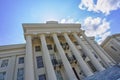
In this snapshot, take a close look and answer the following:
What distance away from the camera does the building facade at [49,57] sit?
19.4 m

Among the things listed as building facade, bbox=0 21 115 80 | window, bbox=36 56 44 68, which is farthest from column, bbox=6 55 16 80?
window, bbox=36 56 44 68

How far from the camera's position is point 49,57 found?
19.6 meters

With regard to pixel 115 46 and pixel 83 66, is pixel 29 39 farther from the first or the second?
pixel 115 46

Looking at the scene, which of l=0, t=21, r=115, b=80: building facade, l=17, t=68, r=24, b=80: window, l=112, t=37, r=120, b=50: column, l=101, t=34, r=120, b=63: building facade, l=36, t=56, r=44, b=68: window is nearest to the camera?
l=0, t=21, r=115, b=80: building facade

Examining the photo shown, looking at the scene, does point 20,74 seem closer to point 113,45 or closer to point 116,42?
point 116,42

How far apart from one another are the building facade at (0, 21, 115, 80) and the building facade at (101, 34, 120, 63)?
1174cm

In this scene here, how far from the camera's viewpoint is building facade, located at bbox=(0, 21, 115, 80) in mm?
19381

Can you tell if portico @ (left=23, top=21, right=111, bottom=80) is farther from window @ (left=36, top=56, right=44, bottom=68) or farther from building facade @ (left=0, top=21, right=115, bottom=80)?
window @ (left=36, top=56, right=44, bottom=68)

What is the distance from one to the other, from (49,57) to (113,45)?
2517 centimetres

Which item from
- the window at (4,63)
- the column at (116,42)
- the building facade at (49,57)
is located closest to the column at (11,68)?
the building facade at (49,57)

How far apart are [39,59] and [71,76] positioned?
28.8 feet

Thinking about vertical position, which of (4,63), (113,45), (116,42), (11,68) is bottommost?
(11,68)

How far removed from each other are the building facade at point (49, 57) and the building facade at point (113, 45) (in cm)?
1174

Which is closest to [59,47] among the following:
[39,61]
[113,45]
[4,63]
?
[39,61]
